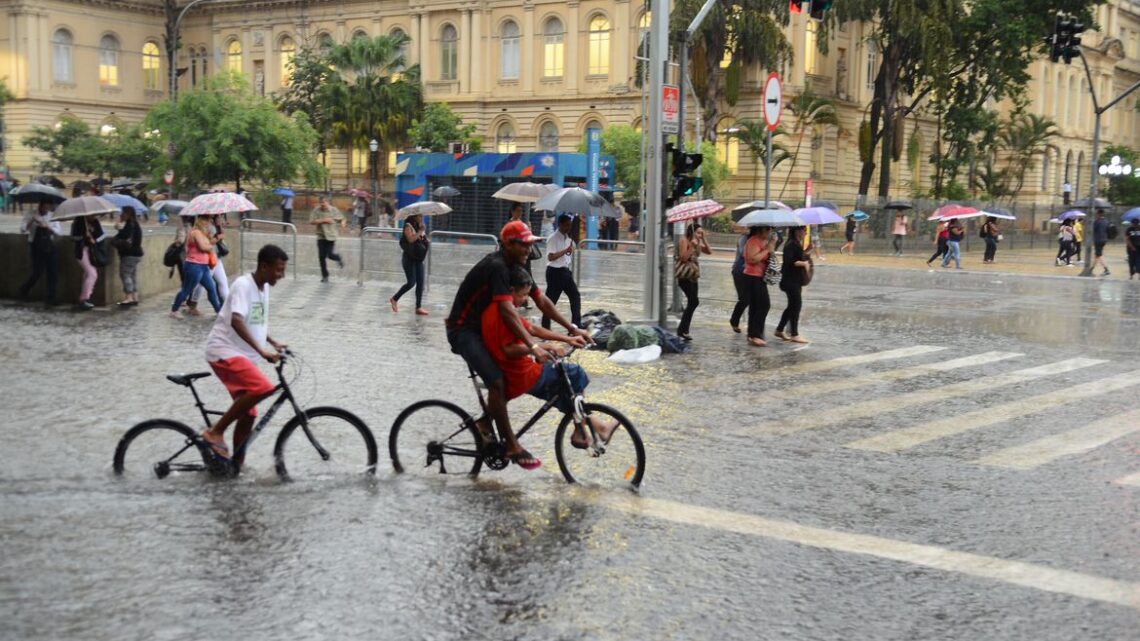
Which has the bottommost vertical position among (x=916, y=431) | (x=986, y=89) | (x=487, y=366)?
(x=916, y=431)

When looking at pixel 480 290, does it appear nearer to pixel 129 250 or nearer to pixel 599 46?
pixel 129 250

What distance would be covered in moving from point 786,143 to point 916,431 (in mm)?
48674

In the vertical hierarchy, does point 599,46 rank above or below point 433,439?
above

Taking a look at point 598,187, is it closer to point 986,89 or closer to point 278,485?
point 986,89

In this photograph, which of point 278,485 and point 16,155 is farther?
point 16,155

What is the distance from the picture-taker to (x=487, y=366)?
7.87 metres

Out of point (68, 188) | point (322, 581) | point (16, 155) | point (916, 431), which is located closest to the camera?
point (322, 581)

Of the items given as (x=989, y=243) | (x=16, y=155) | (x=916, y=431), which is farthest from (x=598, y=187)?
(x=16, y=155)

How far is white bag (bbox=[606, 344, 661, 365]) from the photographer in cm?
1420

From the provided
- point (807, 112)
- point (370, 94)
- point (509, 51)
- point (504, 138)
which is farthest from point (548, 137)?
point (807, 112)

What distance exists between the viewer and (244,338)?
7836 millimetres

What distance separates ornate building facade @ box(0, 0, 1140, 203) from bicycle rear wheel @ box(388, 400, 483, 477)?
4804 cm

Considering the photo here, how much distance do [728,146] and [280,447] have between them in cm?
5091

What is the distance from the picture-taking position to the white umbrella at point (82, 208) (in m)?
16.8
